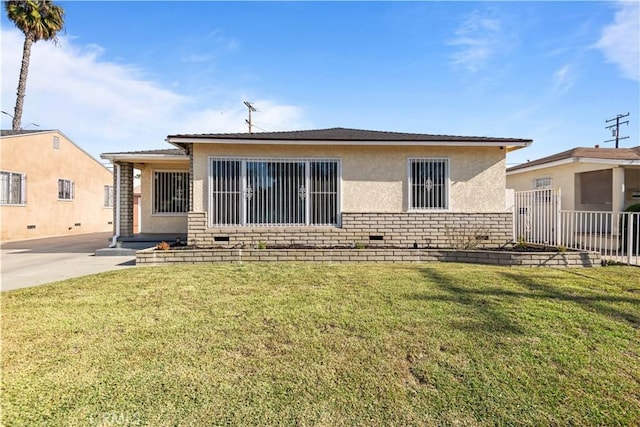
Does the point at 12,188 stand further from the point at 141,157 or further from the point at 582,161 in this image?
the point at 582,161

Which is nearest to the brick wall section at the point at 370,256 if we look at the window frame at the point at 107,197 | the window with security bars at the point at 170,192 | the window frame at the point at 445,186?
the window frame at the point at 445,186

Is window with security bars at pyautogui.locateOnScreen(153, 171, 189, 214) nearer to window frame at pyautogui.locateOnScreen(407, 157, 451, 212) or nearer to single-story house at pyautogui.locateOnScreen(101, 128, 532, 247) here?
single-story house at pyautogui.locateOnScreen(101, 128, 532, 247)

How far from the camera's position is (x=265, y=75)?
16.3 m

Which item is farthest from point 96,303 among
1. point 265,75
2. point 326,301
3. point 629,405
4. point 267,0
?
point 265,75

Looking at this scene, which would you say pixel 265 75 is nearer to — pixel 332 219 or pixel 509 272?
pixel 332 219

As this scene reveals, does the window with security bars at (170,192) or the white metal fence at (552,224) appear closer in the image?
the white metal fence at (552,224)

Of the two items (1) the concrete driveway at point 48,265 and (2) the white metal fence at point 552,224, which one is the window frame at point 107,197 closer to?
(1) the concrete driveway at point 48,265

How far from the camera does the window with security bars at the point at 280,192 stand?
34.4 feet

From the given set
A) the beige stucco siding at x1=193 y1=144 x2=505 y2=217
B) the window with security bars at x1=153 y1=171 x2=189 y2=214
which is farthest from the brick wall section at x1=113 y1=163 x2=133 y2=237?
the beige stucco siding at x1=193 y1=144 x2=505 y2=217

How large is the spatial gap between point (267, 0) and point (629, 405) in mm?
13093

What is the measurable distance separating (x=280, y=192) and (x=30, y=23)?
79.3 ft

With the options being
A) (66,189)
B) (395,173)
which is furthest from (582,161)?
(66,189)

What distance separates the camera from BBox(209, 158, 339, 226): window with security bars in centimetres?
1048

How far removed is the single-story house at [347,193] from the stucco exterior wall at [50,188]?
12917 mm
